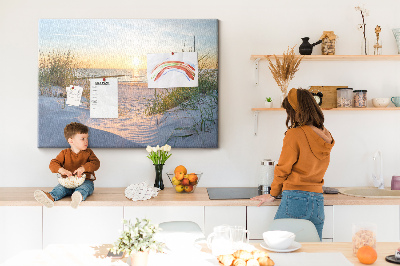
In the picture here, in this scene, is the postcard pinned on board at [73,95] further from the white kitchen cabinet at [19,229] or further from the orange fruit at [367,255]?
the orange fruit at [367,255]

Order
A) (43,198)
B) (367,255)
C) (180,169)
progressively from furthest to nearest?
(180,169) → (43,198) → (367,255)

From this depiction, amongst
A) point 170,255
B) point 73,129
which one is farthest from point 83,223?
point 170,255

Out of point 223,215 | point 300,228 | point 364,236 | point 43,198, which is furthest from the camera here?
point 223,215

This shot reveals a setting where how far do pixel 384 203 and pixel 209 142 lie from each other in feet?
4.43

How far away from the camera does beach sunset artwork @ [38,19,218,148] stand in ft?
11.3

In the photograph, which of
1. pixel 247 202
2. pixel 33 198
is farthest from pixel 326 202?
pixel 33 198

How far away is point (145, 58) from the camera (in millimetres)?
3477

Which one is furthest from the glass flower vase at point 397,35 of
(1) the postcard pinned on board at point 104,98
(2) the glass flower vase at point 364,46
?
(1) the postcard pinned on board at point 104,98

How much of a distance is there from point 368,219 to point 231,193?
96 centimetres

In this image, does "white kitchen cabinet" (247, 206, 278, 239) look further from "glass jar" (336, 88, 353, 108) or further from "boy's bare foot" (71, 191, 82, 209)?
"boy's bare foot" (71, 191, 82, 209)

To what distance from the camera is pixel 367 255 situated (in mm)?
1714

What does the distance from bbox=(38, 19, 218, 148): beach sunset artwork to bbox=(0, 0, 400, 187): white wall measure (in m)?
0.09

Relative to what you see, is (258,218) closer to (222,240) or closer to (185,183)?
(185,183)

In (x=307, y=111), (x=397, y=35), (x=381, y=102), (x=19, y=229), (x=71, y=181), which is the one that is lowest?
(x=19, y=229)
